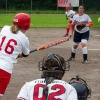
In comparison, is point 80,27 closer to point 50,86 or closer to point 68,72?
point 68,72

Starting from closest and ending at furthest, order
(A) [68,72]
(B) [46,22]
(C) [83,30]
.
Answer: (A) [68,72], (C) [83,30], (B) [46,22]

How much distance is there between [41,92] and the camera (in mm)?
3979

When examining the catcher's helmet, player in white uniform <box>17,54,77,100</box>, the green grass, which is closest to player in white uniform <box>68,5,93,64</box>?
the catcher's helmet

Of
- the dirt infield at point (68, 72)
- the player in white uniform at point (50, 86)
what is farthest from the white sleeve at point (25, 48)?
the player in white uniform at point (50, 86)

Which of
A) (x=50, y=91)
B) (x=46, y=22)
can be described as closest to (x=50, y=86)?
(x=50, y=91)

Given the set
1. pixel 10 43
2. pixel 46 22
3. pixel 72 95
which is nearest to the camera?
pixel 72 95

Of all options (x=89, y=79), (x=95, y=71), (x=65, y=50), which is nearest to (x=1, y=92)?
(x=89, y=79)

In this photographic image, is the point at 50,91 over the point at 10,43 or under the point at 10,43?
over

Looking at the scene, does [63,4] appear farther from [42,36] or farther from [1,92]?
[1,92]

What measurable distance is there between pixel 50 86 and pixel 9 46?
2966mm

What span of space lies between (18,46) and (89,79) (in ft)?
14.6

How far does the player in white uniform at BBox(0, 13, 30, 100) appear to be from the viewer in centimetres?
687

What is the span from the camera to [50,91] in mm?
3996

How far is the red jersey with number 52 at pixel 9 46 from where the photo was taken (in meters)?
6.86
